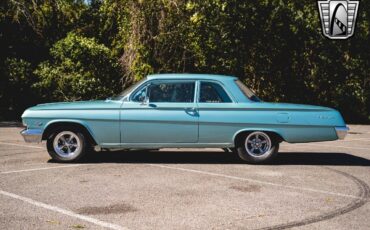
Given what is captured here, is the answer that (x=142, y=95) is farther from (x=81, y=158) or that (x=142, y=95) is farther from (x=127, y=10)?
(x=127, y=10)

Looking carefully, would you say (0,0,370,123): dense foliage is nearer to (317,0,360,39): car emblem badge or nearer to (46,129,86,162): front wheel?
(317,0,360,39): car emblem badge

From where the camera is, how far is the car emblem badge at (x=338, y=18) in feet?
64.0

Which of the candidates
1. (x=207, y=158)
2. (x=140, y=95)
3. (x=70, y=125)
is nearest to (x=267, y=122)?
(x=207, y=158)

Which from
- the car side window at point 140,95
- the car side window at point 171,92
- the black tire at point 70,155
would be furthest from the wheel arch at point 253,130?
the black tire at point 70,155

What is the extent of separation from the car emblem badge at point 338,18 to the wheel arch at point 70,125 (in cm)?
1348

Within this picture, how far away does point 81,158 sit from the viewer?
8758 millimetres

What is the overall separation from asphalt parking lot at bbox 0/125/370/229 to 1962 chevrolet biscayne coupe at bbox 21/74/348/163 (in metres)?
0.44

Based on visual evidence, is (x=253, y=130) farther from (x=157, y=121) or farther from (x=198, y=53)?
(x=198, y=53)

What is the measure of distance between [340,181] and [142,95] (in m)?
3.67

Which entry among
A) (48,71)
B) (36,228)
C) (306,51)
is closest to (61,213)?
(36,228)

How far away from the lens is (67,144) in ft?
28.7

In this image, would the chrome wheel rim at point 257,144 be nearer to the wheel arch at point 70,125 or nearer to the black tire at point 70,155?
the wheel arch at point 70,125

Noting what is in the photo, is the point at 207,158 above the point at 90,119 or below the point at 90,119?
below

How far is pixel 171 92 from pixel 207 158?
1.70 metres
